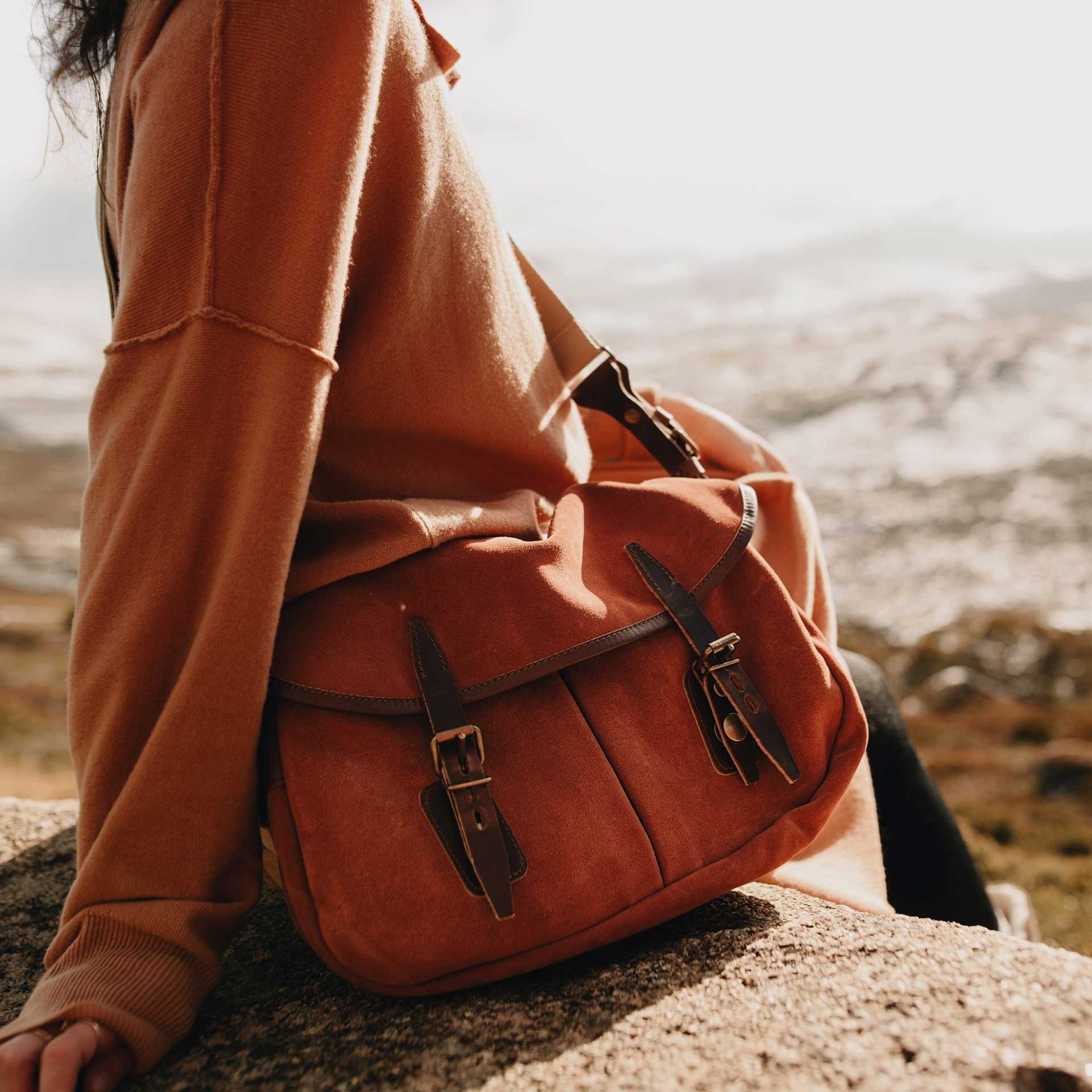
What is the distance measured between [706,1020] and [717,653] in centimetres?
55

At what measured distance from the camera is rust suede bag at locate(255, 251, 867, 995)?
4.25 feet

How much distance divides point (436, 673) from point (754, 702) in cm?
53

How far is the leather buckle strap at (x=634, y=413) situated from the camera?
2.05 metres

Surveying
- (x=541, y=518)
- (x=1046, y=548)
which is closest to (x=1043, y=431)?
(x=1046, y=548)

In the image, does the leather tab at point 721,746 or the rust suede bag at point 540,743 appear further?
the leather tab at point 721,746

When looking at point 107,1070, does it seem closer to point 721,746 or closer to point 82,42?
point 721,746

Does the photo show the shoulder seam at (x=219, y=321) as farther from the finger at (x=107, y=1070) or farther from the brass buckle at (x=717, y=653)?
the finger at (x=107, y=1070)

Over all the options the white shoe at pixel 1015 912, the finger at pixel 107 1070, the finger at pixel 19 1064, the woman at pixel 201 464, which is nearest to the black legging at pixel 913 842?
the white shoe at pixel 1015 912

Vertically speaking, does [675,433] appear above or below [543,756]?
above

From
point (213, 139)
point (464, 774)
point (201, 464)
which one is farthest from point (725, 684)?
point (213, 139)

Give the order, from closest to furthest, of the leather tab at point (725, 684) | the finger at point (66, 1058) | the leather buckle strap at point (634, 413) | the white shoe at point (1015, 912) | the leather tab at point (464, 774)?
the finger at point (66, 1058) → the leather tab at point (464, 774) → the leather tab at point (725, 684) → the leather buckle strap at point (634, 413) → the white shoe at point (1015, 912)

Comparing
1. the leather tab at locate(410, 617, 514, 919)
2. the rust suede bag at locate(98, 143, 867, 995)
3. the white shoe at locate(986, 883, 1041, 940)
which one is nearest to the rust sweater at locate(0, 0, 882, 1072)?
the rust suede bag at locate(98, 143, 867, 995)

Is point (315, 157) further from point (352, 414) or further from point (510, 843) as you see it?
point (510, 843)

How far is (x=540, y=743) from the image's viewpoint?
143cm
